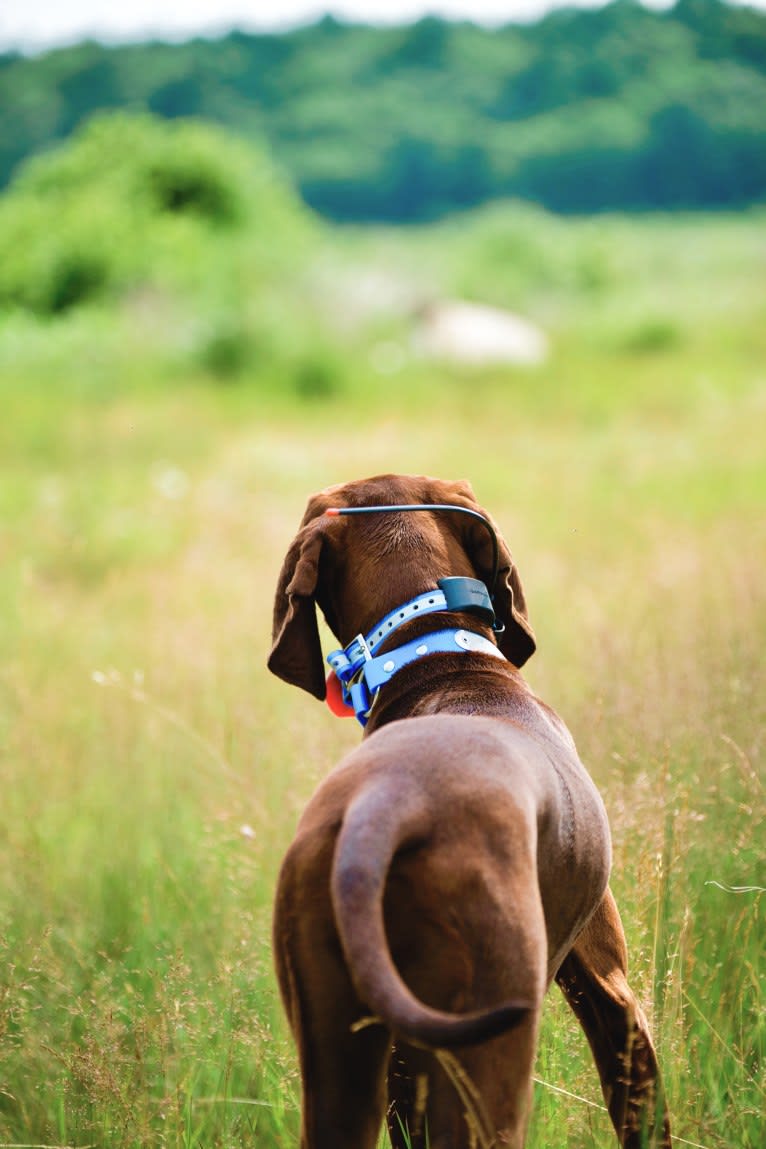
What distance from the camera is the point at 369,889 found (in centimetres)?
135

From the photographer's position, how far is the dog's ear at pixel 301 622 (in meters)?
2.00

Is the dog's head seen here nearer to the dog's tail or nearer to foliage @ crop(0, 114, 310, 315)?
the dog's tail

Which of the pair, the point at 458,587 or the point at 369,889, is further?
the point at 458,587

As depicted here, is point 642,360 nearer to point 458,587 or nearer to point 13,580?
point 13,580

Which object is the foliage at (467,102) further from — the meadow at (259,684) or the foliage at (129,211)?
the meadow at (259,684)

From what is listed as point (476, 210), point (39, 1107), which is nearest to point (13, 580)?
point (39, 1107)

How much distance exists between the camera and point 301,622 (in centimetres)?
205

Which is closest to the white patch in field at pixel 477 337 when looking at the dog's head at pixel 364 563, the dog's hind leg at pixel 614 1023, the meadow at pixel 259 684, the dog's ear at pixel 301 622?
the meadow at pixel 259 684

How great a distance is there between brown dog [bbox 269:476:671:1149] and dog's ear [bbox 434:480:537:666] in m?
0.19

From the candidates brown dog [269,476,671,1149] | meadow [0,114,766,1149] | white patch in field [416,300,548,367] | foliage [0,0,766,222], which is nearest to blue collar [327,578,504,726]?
brown dog [269,476,671,1149]

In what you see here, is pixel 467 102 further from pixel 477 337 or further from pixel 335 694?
pixel 335 694

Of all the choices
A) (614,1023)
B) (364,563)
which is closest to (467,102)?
(364,563)

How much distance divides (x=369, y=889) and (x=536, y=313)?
22.3m

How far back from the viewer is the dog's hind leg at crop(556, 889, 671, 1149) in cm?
191
